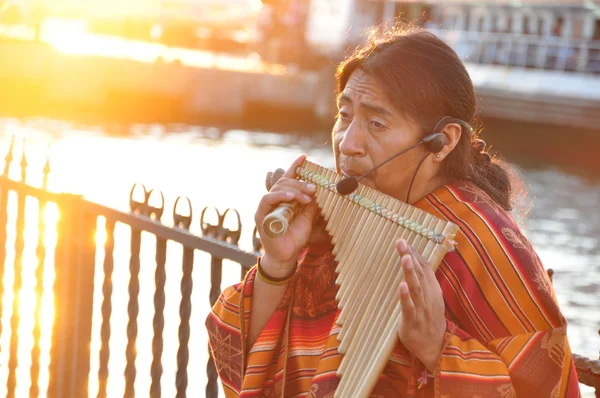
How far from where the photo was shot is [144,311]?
7758 mm

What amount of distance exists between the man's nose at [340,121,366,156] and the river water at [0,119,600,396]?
1.82 feet

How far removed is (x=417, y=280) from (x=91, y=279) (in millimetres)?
2112

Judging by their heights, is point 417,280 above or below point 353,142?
below

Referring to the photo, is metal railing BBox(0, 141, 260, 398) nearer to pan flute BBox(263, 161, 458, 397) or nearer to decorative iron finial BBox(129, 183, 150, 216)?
decorative iron finial BBox(129, 183, 150, 216)

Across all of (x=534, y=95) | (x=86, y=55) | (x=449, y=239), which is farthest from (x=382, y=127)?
(x=534, y=95)

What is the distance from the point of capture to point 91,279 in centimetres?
375

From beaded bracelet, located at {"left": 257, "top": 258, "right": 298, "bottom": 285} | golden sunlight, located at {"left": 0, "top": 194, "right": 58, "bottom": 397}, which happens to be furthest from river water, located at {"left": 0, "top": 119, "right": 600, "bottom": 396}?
beaded bracelet, located at {"left": 257, "top": 258, "right": 298, "bottom": 285}

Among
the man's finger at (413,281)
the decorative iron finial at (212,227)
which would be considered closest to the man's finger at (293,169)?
the man's finger at (413,281)

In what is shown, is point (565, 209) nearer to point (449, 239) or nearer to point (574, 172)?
point (574, 172)

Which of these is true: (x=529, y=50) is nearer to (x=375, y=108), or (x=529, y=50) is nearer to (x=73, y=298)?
(x=73, y=298)

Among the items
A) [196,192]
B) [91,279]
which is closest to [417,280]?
[91,279]

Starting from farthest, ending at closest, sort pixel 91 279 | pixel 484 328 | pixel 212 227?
pixel 91 279
pixel 212 227
pixel 484 328

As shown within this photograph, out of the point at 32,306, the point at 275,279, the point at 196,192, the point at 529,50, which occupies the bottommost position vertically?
the point at 196,192

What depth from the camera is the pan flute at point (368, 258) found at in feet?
6.56
